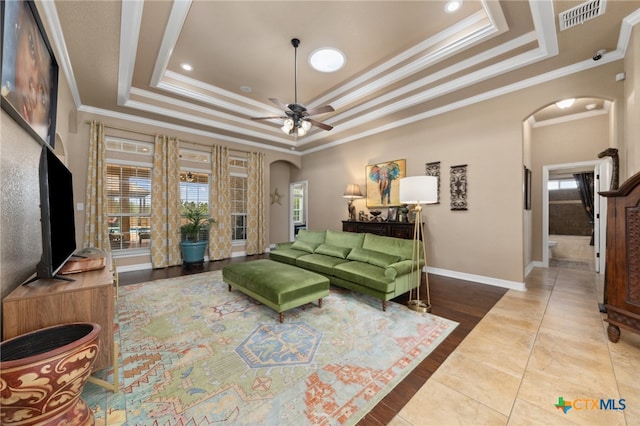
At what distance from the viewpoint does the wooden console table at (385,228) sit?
481 cm

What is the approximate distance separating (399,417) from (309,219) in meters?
6.23

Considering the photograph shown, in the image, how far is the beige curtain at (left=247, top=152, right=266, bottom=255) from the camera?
6.73 meters

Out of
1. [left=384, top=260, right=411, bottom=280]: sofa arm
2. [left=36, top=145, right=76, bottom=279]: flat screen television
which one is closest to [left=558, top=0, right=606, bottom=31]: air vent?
[left=384, top=260, right=411, bottom=280]: sofa arm

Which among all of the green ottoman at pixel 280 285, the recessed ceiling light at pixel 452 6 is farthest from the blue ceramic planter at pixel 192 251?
the recessed ceiling light at pixel 452 6

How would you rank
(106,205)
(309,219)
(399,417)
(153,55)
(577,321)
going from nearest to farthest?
(399,417), (577,321), (153,55), (106,205), (309,219)

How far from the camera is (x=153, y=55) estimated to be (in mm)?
3355

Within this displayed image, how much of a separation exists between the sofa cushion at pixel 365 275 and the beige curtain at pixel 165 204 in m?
3.91

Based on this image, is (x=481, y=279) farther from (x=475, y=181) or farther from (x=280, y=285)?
(x=280, y=285)

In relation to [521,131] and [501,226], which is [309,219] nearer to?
[501,226]

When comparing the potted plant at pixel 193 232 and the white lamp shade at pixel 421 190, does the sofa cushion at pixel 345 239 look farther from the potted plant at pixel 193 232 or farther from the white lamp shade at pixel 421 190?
the potted plant at pixel 193 232

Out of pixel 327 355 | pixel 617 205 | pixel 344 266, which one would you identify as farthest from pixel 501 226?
pixel 327 355

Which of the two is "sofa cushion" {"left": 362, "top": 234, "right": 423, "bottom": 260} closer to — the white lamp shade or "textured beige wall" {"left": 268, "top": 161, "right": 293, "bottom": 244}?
the white lamp shade

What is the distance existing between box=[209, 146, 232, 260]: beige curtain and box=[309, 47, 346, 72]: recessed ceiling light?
3451 millimetres

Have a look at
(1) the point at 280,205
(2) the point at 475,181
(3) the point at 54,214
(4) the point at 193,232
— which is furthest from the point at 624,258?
(1) the point at 280,205
